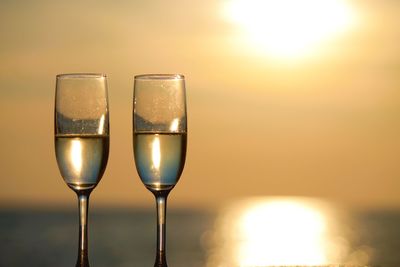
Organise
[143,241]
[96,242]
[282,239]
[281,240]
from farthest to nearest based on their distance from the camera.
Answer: [282,239] < [281,240] < [143,241] < [96,242]

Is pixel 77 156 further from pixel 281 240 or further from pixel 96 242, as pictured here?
pixel 281 240

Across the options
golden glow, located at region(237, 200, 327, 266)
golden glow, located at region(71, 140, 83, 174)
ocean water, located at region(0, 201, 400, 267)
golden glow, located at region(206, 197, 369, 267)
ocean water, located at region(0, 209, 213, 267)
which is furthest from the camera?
golden glow, located at region(206, 197, 369, 267)

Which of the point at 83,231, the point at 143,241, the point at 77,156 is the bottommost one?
the point at 143,241

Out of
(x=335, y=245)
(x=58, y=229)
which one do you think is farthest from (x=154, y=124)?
(x=58, y=229)

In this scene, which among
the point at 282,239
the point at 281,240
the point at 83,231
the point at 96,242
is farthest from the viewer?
the point at 282,239

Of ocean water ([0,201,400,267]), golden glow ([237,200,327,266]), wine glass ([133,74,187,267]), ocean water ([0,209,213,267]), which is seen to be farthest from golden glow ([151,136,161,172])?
ocean water ([0,209,213,267])

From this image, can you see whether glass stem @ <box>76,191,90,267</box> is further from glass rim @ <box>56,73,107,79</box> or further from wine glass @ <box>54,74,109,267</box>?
glass rim @ <box>56,73,107,79</box>

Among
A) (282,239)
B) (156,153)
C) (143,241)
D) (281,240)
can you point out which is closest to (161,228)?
(156,153)
